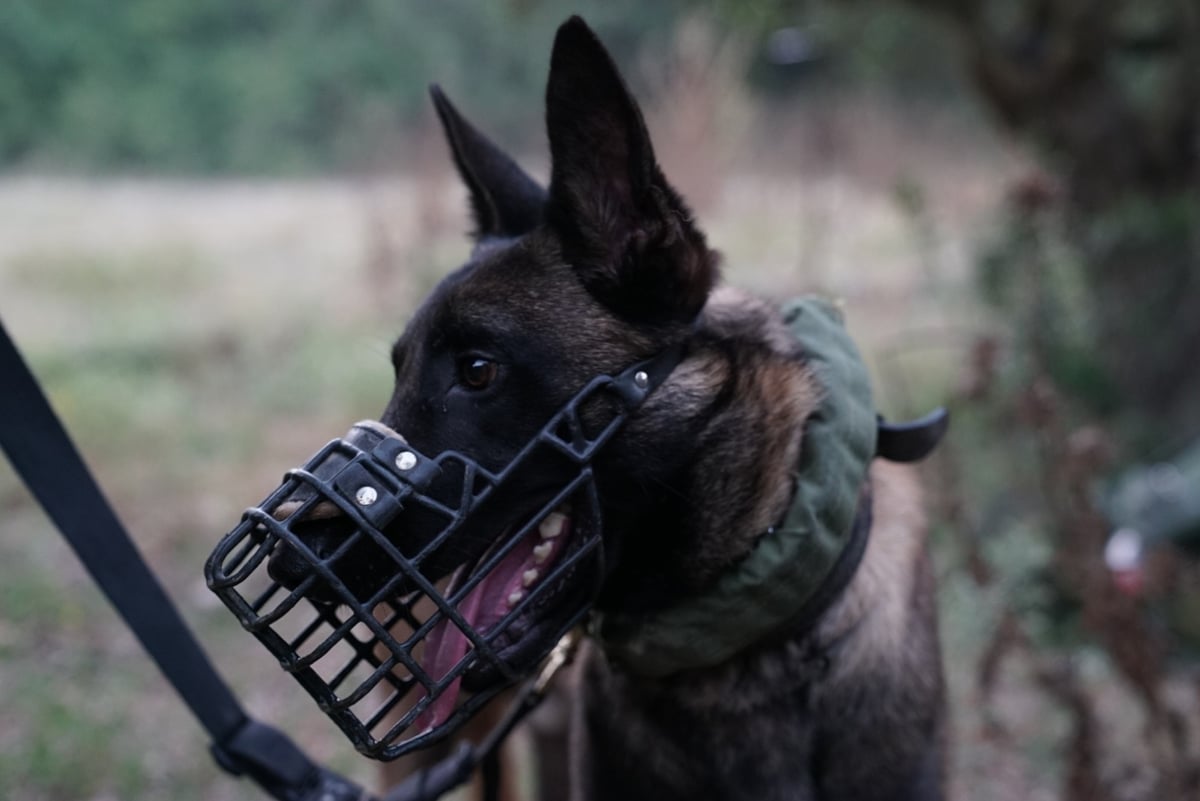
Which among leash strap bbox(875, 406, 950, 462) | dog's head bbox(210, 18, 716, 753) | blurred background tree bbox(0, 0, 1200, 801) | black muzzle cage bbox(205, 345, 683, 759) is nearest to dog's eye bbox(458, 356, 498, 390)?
dog's head bbox(210, 18, 716, 753)

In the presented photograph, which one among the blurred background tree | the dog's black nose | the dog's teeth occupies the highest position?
the dog's black nose

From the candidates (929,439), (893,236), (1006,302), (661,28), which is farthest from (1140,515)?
(661,28)

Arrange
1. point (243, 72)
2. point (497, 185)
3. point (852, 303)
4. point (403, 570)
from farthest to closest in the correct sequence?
point (243, 72)
point (852, 303)
point (497, 185)
point (403, 570)

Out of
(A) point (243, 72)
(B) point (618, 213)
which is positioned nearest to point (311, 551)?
(B) point (618, 213)

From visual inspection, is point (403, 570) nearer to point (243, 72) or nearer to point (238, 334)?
point (238, 334)

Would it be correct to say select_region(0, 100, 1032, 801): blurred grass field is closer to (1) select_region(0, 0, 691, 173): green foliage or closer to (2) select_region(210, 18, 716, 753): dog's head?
(2) select_region(210, 18, 716, 753): dog's head

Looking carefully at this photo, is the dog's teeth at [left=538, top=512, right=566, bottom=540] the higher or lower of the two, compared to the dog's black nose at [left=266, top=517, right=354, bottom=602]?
lower

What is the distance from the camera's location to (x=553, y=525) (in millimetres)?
1699

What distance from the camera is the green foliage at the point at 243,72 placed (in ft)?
59.2

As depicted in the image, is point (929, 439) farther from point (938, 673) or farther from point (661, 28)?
point (661, 28)

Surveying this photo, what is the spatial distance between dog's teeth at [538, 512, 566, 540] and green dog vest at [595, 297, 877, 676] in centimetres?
26

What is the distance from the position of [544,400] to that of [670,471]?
0.89ft

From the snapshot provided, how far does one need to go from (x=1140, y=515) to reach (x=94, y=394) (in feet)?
21.9

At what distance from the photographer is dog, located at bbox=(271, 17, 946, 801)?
5.36 feet
